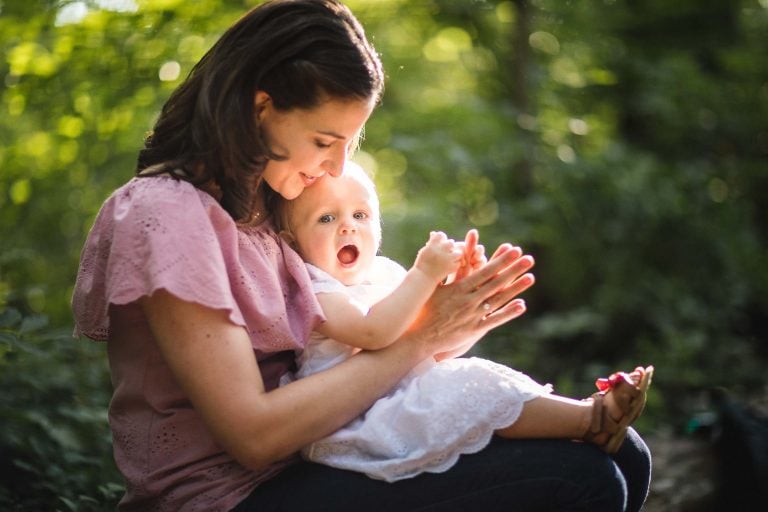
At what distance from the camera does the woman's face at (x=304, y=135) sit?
6.15ft

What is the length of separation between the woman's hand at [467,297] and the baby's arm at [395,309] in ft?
0.18

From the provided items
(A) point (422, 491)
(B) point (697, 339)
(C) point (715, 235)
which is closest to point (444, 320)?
(A) point (422, 491)

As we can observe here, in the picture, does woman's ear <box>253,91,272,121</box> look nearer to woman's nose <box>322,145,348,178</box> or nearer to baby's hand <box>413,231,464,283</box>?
woman's nose <box>322,145,348,178</box>

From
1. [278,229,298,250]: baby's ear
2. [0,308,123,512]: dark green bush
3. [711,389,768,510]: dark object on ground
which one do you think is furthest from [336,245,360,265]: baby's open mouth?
[711,389,768,510]: dark object on ground

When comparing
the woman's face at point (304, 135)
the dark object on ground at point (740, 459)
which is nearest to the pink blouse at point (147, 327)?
the woman's face at point (304, 135)

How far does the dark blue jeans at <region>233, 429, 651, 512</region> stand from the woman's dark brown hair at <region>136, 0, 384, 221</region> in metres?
0.58

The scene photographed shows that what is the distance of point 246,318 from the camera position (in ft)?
5.94

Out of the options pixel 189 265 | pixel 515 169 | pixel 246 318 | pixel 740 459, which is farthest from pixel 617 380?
pixel 515 169

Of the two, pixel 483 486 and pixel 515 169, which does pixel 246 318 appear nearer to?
pixel 483 486

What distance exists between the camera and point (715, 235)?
5055 mm

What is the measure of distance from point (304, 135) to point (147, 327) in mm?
514

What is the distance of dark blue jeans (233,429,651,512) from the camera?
178cm

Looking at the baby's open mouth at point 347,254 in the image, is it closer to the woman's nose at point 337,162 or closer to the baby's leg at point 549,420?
the woman's nose at point 337,162

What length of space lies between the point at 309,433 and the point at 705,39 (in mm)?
5199
